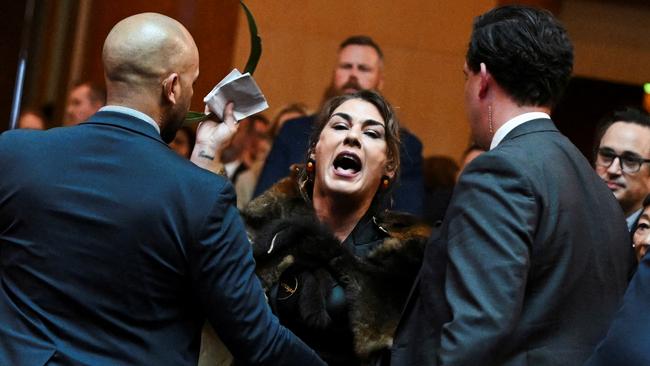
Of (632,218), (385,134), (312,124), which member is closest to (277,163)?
(312,124)

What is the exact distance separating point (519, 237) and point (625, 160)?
2297 mm

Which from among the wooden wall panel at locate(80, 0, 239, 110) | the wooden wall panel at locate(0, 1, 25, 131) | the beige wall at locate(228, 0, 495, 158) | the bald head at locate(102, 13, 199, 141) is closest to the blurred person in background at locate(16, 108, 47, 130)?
the wooden wall panel at locate(80, 0, 239, 110)

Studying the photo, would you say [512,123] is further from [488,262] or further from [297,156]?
[297,156]

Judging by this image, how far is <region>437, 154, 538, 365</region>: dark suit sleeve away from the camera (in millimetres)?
3117

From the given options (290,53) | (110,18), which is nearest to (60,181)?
(110,18)

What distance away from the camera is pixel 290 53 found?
948 centimetres

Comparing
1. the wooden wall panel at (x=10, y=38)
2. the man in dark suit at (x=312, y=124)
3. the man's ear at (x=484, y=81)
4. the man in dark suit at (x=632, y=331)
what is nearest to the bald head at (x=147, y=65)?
the man's ear at (x=484, y=81)

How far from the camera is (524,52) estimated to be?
3412mm

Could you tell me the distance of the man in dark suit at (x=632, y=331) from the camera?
2777 mm

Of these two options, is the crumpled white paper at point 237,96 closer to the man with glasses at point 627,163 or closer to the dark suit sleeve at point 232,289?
the dark suit sleeve at point 232,289

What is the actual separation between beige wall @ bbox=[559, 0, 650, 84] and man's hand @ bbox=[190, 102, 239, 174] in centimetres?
646

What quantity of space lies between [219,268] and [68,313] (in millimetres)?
387

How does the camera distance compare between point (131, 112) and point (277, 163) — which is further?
point (277, 163)

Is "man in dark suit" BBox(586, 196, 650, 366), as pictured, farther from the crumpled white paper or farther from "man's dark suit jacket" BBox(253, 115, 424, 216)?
"man's dark suit jacket" BBox(253, 115, 424, 216)
